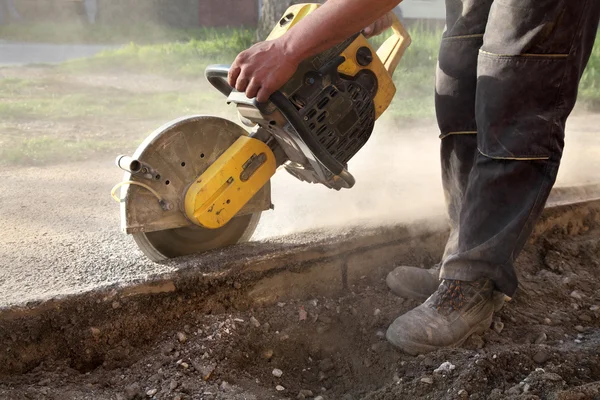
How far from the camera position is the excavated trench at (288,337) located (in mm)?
1897

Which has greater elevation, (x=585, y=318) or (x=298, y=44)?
(x=298, y=44)

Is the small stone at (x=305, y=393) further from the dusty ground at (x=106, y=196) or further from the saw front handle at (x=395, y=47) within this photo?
the saw front handle at (x=395, y=47)

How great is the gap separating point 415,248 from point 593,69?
5817 mm

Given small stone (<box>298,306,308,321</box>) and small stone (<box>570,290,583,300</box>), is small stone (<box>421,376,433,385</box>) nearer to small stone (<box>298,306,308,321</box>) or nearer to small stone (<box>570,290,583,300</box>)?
small stone (<box>298,306,308,321</box>)

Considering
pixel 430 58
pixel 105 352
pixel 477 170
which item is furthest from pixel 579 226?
pixel 430 58

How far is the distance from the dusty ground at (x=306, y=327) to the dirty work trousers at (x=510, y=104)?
332mm

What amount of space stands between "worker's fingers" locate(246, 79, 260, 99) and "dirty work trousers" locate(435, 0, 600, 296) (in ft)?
2.42

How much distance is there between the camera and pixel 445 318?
7.25 feet

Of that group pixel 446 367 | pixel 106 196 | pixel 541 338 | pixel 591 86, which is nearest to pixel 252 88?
pixel 446 367

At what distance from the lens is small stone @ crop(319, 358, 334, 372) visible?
86.8 inches

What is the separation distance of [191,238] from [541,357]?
1.34 meters

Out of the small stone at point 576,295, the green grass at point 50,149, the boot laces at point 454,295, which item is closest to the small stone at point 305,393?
the boot laces at point 454,295

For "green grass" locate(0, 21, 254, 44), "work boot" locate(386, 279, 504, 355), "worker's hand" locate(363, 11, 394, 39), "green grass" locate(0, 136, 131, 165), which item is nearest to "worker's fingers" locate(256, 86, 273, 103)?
"worker's hand" locate(363, 11, 394, 39)

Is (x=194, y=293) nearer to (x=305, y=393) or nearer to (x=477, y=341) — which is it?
(x=305, y=393)
